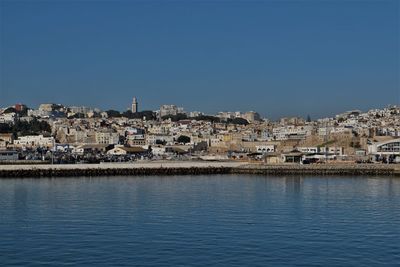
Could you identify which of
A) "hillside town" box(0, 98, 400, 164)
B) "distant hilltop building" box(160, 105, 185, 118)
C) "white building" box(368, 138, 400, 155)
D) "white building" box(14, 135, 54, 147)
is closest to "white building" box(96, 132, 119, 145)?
"hillside town" box(0, 98, 400, 164)

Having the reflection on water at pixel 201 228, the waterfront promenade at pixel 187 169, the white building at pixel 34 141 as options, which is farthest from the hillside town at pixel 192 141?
the reflection on water at pixel 201 228

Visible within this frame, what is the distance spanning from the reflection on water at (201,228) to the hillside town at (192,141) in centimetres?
2591

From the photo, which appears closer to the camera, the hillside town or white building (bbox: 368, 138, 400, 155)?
white building (bbox: 368, 138, 400, 155)

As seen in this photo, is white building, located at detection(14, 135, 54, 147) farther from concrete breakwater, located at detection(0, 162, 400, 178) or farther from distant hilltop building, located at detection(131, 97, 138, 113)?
distant hilltop building, located at detection(131, 97, 138, 113)

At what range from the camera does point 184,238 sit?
14.2 m

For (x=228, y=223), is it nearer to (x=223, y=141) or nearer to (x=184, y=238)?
(x=184, y=238)

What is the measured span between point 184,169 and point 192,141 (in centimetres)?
4745

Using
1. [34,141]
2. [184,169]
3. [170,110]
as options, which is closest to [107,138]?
[34,141]

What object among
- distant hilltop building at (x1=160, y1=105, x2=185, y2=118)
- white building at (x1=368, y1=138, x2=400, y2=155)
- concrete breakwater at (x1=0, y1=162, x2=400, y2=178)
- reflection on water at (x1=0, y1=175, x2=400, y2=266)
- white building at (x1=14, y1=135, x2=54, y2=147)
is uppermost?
distant hilltop building at (x1=160, y1=105, x2=185, y2=118)

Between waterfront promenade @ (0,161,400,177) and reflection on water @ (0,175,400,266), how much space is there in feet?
48.0

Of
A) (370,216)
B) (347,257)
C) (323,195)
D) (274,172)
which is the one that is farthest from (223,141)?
(347,257)

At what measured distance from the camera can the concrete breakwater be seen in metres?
39.9

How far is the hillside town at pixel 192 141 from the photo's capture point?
5403 centimetres

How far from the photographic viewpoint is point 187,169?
140 ft
